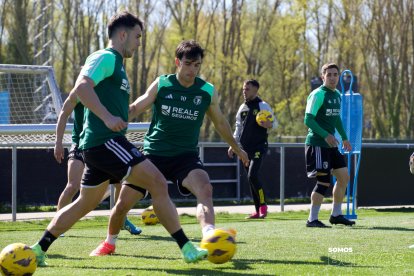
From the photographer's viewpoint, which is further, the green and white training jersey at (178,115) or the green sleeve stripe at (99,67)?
the green and white training jersey at (178,115)

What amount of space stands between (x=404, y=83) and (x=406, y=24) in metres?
3.41

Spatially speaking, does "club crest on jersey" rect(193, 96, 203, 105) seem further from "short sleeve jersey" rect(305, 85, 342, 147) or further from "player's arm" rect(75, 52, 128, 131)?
"short sleeve jersey" rect(305, 85, 342, 147)

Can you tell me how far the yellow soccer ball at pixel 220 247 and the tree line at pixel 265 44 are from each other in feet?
98.3

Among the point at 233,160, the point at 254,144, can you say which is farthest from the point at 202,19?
the point at 254,144

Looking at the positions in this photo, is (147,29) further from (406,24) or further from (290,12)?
(406,24)

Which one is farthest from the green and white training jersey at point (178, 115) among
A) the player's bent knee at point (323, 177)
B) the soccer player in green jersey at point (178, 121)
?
the player's bent knee at point (323, 177)

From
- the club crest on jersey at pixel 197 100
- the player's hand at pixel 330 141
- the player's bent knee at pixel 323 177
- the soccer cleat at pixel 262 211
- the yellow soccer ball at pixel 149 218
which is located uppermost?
the club crest on jersey at pixel 197 100

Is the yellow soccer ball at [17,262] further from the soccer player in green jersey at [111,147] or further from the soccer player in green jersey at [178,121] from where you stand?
the soccer player in green jersey at [178,121]

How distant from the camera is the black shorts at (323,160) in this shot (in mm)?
11492

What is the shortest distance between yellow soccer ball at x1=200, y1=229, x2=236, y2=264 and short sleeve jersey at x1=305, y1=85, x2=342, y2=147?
456 centimetres

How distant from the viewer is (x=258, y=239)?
9.81 metres

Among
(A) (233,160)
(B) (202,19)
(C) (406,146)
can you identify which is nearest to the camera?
(C) (406,146)

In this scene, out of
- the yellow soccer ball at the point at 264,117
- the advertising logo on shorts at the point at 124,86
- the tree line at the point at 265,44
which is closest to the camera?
the advertising logo on shorts at the point at 124,86

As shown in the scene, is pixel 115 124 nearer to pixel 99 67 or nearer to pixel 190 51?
pixel 99 67
